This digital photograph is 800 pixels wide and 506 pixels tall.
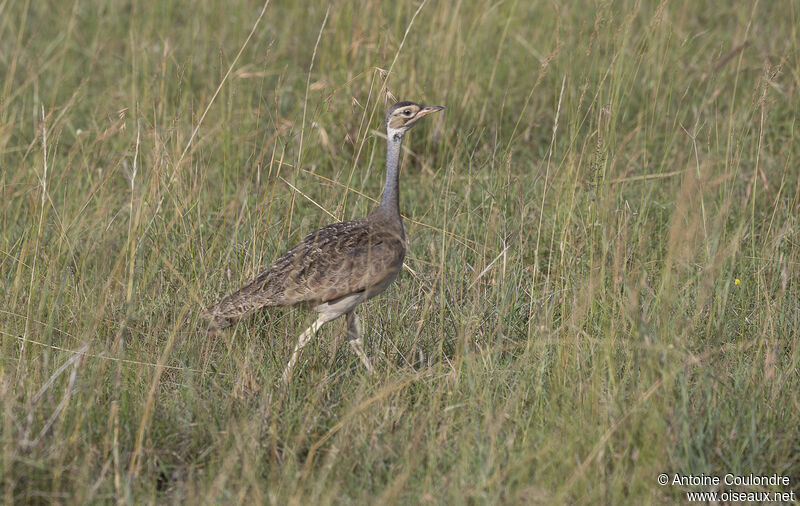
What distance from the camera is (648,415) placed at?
125 inches

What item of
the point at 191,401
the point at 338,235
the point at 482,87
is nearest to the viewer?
the point at 191,401

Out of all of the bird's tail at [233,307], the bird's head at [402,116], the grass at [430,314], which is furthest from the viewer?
the bird's head at [402,116]

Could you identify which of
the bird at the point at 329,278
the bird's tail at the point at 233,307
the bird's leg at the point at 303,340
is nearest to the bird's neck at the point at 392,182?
the bird at the point at 329,278

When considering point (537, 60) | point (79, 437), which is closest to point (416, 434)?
point (79, 437)

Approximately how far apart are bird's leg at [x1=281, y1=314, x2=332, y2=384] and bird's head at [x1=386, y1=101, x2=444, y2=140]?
1.01 metres

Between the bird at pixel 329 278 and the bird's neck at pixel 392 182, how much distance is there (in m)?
0.12

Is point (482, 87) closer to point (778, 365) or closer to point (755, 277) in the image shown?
point (755, 277)

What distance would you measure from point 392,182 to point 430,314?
716 millimetres

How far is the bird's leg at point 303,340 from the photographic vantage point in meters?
3.75

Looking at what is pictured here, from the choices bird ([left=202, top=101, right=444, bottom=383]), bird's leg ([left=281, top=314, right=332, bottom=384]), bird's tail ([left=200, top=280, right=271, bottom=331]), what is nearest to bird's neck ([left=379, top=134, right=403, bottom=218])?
bird ([left=202, top=101, right=444, bottom=383])

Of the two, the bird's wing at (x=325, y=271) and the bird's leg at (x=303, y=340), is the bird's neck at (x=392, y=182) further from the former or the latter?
the bird's leg at (x=303, y=340)

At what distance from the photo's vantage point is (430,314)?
4.41 metres

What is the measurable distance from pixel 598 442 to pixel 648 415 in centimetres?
19

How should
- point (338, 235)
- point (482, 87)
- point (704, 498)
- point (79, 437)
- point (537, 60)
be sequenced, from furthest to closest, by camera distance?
point (537, 60) → point (482, 87) → point (338, 235) → point (79, 437) → point (704, 498)
